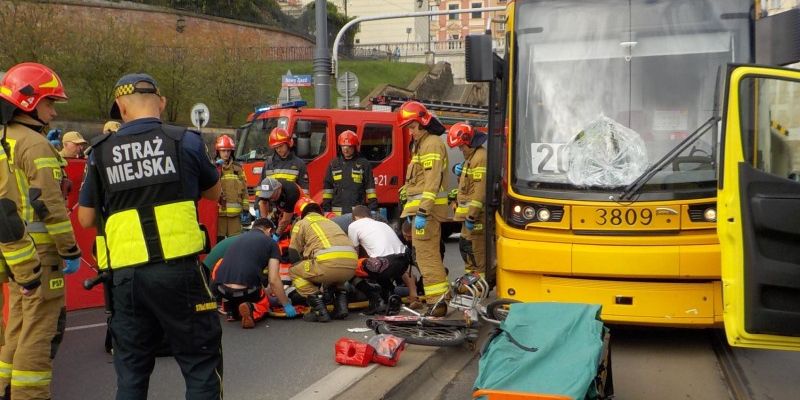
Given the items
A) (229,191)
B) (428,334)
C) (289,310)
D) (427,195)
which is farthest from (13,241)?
(229,191)

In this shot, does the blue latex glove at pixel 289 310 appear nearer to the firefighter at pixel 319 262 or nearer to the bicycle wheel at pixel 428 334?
the firefighter at pixel 319 262

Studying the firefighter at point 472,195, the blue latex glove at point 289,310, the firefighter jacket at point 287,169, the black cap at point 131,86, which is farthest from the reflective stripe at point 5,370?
the firefighter jacket at point 287,169

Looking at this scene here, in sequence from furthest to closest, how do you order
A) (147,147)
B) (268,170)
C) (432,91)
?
(432,91) → (268,170) → (147,147)

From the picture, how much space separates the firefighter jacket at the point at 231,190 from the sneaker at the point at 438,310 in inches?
195

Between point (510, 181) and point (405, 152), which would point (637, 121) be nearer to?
point (510, 181)

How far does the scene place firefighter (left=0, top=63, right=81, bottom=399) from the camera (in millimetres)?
4457

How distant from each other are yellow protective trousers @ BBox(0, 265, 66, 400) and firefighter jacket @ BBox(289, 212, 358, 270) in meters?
3.06

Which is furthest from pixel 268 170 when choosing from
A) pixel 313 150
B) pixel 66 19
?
pixel 66 19

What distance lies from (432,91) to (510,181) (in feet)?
138

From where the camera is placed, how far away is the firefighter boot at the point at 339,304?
25.2 ft

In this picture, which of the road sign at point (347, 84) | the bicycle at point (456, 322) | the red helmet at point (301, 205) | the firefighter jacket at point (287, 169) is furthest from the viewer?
the road sign at point (347, 84)

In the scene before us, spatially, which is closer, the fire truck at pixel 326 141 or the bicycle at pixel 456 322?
the bicycle at pixel 456 322

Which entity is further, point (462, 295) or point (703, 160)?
point (462, 295)

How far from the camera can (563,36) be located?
6.74m
